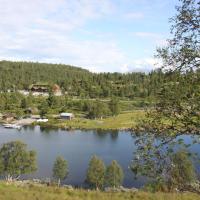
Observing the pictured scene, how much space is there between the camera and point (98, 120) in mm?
88375

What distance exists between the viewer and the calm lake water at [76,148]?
39188 mm

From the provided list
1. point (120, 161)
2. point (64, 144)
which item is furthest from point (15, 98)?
point (120, 161)

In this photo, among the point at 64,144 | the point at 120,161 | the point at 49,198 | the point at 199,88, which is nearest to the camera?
the point at 199,88

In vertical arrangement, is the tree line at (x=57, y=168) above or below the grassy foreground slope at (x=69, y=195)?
below

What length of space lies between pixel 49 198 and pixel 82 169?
105 ft

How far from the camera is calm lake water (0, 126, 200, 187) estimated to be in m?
39.2

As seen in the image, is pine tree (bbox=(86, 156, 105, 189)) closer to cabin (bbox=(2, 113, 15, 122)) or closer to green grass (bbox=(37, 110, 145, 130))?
green grass (bbox=(37, 110, 145, 130))

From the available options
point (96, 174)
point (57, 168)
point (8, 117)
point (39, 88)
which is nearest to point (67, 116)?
point (8, 117)

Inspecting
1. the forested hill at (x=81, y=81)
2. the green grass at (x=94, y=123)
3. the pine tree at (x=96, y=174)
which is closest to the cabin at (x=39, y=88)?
the forested hill at (x=81, y=81)

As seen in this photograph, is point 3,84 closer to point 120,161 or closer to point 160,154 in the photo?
point 120,161

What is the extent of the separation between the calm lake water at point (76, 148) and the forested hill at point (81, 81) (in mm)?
28653

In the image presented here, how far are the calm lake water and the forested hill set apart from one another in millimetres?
28653

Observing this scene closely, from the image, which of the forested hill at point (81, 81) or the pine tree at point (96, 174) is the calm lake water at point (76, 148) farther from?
the forested hill at point (81, 81)

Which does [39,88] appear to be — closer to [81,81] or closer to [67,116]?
[81,81]
